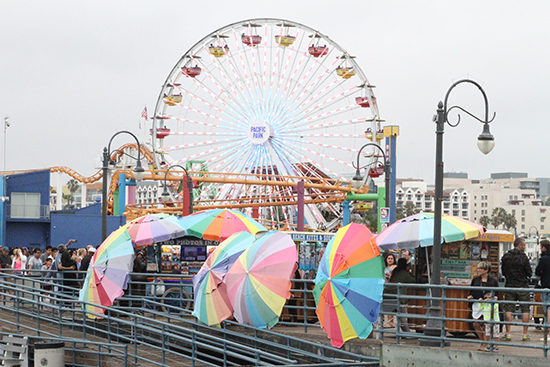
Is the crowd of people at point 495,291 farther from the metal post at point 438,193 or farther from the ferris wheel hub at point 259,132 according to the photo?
the ferris wheel hub at point 259,132

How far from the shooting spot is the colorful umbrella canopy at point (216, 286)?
1919cm

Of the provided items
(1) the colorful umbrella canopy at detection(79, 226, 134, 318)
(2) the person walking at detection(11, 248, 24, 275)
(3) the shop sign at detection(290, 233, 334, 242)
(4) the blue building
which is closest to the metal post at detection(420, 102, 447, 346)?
(1) the colorful umbrella canopy at detection(79, 226, 134, 318)

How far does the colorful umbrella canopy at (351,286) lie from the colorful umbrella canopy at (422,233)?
1.78m

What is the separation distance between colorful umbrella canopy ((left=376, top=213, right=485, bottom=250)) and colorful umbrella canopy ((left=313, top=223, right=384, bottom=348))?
1.78m

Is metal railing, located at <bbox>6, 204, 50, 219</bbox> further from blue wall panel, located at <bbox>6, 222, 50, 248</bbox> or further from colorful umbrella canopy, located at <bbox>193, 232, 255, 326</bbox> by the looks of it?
colorful umbrella canopy, located at <bbox>193, 232, 255, 326</bbox>

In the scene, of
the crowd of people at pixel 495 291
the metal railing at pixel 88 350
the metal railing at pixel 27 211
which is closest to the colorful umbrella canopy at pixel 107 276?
the metal railing at pixel 88 350

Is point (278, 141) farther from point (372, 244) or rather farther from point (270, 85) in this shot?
point (372, 244)

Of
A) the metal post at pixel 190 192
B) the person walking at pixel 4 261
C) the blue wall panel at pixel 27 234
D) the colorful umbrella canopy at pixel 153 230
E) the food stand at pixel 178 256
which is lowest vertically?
the blue wall panel at pixel 27 234

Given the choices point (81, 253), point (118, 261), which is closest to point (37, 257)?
point (81, 253)

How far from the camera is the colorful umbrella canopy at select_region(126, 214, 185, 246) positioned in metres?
23.2

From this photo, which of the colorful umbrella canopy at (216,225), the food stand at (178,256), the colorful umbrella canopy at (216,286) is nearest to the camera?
the colorful umbrella canopy at (216,286)

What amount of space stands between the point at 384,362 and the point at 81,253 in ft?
44.8

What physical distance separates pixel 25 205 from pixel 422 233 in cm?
5554

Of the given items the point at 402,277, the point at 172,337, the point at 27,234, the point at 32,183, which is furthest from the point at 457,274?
the point at 32,183
